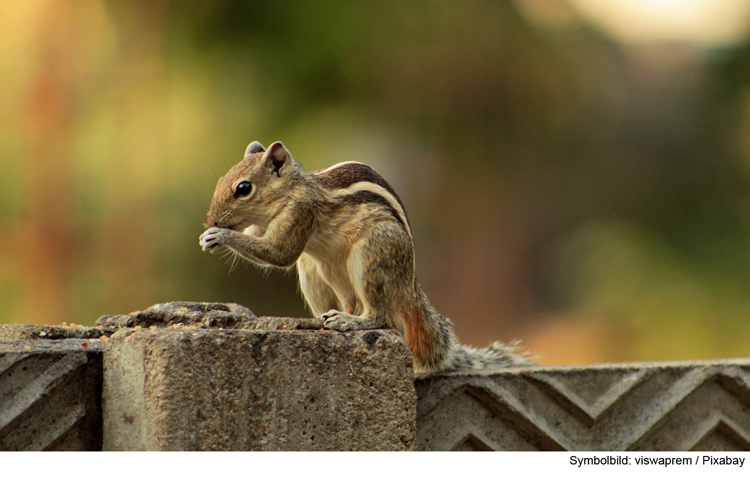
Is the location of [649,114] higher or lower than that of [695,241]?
higher

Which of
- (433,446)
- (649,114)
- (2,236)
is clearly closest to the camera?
(433,446)

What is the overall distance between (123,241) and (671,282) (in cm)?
618

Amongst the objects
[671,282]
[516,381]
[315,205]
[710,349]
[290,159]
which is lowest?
[516,381]

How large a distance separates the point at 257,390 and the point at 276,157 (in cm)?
99

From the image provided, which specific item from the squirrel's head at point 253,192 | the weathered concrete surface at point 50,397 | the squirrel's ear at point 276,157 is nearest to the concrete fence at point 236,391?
the weathered concrete surface at point 50,397

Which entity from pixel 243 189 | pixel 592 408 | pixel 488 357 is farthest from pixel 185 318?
pixel 592 408

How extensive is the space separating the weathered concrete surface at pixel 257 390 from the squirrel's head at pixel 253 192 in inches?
25.9

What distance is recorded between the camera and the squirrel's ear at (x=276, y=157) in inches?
106

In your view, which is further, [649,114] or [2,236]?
[649,114]

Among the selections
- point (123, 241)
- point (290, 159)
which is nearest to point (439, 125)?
point (123, 241)

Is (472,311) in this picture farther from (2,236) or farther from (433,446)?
(433,446)

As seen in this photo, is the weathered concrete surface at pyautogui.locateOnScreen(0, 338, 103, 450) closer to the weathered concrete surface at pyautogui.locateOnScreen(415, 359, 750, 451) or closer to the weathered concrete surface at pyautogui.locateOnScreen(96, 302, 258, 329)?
the weathered concrete surface at pyautogui.locateOnScreen(96, 302, 258, 329)

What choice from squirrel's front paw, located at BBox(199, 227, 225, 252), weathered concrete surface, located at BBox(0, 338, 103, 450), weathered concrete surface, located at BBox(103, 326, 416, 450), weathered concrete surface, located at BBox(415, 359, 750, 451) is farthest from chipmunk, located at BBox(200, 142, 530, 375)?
weathered concrete surface, located at BBox(0, 338, 103, 450)

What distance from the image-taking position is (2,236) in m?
8.37
